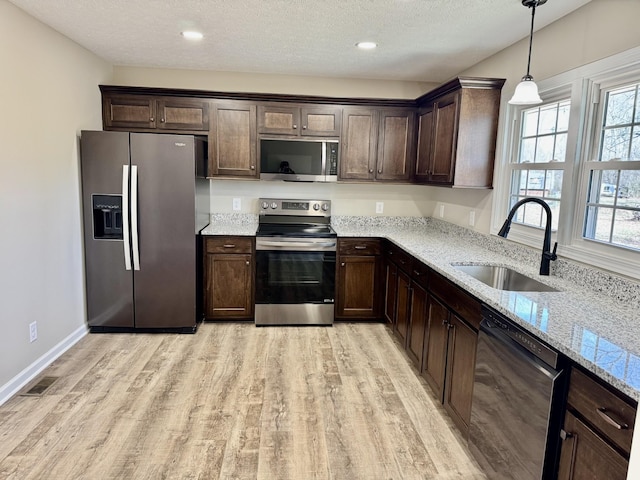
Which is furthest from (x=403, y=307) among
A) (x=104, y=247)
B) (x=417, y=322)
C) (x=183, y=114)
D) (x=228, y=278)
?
(x=183, y=114)

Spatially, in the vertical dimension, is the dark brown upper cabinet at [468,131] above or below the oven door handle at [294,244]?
above

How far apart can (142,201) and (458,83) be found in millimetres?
2685

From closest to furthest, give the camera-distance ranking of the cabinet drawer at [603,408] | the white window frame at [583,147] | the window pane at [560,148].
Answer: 1. the cabinet drawer at [603,408]
2. the white window frame at [583,147]
3. the window pane at [560,148]

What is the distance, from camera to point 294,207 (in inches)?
171

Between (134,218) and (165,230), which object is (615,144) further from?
(134,218)

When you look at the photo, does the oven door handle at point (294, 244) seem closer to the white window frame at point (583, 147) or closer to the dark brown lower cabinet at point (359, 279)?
the dark brown lower cabinet at point (359, 279)

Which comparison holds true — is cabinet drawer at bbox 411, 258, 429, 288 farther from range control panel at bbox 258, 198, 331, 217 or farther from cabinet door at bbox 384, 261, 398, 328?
range control panel at bbox 258, 198, 331, 217

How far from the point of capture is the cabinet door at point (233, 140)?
3.94 metres

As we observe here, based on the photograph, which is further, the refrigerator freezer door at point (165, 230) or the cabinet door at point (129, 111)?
the cabinet door at point (129, 111)

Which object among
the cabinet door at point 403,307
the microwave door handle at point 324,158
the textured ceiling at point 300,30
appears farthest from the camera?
the microwave door handle at point 324,158

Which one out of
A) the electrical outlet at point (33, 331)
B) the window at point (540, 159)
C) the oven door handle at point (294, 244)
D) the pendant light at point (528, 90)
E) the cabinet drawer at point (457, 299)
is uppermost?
the pendant light at point (528, 90)

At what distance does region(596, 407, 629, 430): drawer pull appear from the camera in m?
Result: 1.19

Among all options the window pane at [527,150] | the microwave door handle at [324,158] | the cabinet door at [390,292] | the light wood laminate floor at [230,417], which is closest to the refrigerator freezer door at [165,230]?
the light wood laminate floor at [230,417]

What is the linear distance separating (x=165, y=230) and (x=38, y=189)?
970mm
